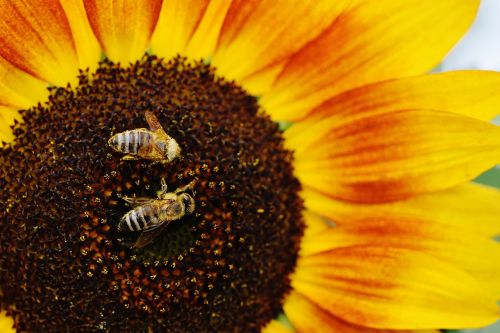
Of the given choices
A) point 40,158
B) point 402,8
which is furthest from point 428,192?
point 40,158

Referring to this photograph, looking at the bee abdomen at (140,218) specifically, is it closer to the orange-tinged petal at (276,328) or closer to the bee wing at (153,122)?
the bee wing at (153,122)

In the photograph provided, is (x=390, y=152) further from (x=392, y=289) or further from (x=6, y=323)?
(x=6, y=323)

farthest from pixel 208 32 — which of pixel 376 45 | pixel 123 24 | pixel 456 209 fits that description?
pixel 456 209

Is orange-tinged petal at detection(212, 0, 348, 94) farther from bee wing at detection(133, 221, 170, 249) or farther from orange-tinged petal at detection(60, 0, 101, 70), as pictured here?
bee wing at detection(133, 221, 170, 249)

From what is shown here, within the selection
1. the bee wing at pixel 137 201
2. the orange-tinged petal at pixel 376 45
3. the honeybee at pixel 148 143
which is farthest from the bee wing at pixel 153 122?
the orange-tinged petal at pixel 376 45

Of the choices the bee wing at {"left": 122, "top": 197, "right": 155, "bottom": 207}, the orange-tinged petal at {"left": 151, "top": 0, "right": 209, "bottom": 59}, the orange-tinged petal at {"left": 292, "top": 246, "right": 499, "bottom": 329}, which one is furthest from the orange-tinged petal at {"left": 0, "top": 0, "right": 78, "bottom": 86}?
the orange-tinged petal at {"left": 292, "top": 246, "right": 499, "bottom": 329}

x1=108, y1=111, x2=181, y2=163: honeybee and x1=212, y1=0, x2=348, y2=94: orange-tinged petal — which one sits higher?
x1=212, y1=0, x2=348, y2=94: orange-tinged petal
